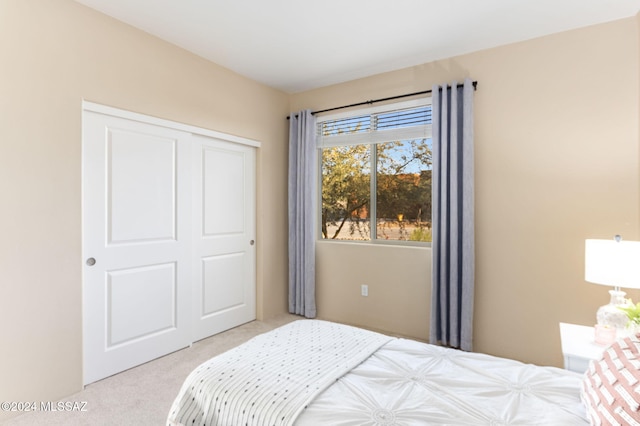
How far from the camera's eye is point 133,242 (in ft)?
8.73

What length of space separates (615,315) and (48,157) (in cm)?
347

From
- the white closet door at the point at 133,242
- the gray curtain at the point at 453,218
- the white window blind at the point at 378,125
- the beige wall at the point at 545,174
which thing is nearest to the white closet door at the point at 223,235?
the white closet door at the point at 133,242

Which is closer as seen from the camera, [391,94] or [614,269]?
[614,269]

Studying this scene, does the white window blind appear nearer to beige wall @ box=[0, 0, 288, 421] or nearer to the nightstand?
beige wall @ box=[0, 0, 288, 421]

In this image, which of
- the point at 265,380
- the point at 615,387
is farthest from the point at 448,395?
the point at 265,380

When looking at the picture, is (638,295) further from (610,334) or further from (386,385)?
(386,385)

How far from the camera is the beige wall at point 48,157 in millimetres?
2008

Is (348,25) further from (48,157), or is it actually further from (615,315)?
(615,315)

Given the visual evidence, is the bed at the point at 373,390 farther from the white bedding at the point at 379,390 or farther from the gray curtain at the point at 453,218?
the gray curtain at the point at 453,218

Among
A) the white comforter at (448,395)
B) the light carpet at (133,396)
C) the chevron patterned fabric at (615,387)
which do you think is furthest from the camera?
the light carpet at (133,396)

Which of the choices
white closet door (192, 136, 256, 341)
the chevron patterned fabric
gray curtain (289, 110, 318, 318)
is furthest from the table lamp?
white closet door (192, 136, 256, 341)

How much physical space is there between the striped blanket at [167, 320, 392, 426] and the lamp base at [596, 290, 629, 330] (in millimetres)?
1278

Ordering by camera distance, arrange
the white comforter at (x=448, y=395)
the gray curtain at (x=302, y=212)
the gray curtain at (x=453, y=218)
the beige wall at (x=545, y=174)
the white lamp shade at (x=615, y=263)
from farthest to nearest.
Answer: the gray curtain at (x=302, y=212)
the gray curtain at (x=453, y=218)
the beige wall at (x=545, y=174)
the white lamp shade at (x=615, y=263)
the white comforter at (x=448, y=395)

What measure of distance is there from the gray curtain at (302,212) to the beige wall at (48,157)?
1562 millimetres
